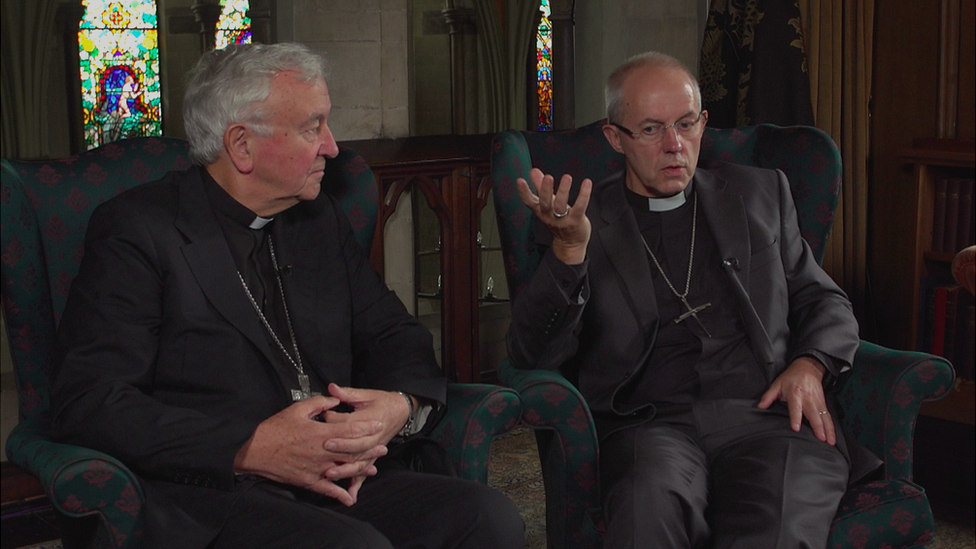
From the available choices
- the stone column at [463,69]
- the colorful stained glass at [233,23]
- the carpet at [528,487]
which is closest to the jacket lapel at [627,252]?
the carpet at [528,487]

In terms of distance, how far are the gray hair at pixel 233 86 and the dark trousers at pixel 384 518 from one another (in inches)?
26.2

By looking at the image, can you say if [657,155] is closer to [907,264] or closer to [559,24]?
[907,264]

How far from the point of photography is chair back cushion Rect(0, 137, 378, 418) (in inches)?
78.0

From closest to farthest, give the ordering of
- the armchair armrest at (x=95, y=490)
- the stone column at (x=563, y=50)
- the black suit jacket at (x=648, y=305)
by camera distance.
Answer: the armchair armrest at (x=95, y=490)
the black suit jacket at (x=648, y=305)
the stone column at (x=563, y=50)

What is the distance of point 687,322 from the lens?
217 cm

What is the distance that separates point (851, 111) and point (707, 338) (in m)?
1.87

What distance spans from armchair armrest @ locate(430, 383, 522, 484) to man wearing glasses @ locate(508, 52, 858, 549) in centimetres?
19

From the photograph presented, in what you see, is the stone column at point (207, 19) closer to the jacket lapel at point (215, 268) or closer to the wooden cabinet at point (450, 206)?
the wooden cabinet at point (450, 206)

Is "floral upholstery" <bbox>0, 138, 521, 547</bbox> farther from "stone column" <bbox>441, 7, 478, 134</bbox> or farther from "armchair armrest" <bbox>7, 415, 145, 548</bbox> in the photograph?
"stone column" <bbox>441, 7, 478, 134</bbox>

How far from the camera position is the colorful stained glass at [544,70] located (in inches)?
353

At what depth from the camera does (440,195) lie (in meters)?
3.73

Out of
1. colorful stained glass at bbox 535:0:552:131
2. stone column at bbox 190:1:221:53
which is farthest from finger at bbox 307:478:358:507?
colorful stained glass at bbox 535:0:552:131

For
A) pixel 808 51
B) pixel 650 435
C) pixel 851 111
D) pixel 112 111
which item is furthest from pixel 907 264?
pixel 112 111

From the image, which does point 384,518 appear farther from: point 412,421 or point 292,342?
point 292,342
